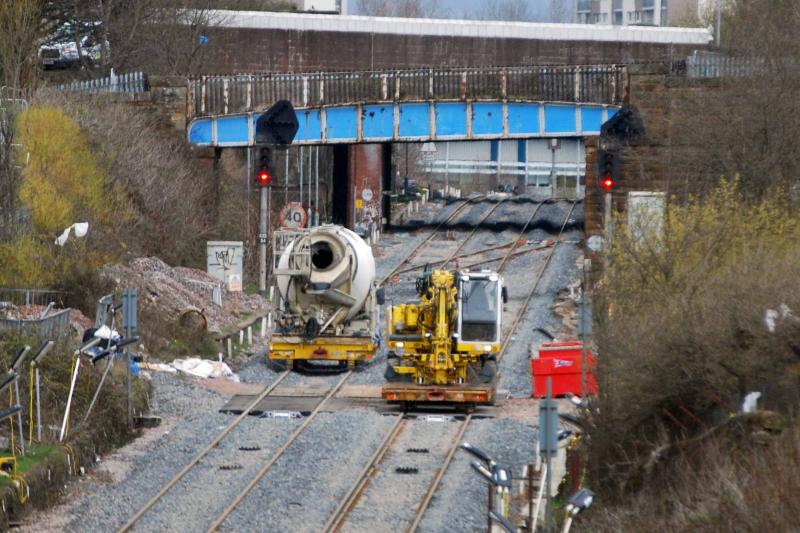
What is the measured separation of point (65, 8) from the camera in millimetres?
51875

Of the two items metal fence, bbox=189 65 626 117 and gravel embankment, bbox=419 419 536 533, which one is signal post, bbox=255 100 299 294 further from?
gravel embankment, bbox=419 419 536 533

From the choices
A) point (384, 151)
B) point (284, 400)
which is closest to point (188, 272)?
point (284, 400)

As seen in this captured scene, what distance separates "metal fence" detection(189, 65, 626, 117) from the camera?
45.4 m

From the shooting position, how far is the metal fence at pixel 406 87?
45.4 metres

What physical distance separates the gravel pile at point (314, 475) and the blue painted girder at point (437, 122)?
21.4 metres

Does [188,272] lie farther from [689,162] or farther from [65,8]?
[65,8]

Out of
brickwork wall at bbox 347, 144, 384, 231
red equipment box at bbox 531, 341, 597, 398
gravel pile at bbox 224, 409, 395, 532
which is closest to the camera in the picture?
gravel pile at bbox 224, 409, 395, 532

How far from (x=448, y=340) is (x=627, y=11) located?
5153 inches

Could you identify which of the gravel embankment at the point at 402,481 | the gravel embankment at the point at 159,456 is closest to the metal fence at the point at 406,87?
the gravel embankment at the point at 159,456

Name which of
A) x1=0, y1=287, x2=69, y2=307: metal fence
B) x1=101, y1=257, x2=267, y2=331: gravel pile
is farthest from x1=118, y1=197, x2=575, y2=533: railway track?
x1=0, y1=287, x2=69, y2=307: metal fence

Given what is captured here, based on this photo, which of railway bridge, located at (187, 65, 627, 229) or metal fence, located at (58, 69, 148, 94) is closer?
metal fence, located at (58, 69, 148, 94)

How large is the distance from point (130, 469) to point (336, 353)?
29.8 feet

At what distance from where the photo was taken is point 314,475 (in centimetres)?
2064

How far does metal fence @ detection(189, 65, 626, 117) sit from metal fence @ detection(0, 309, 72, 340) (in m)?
21.8
